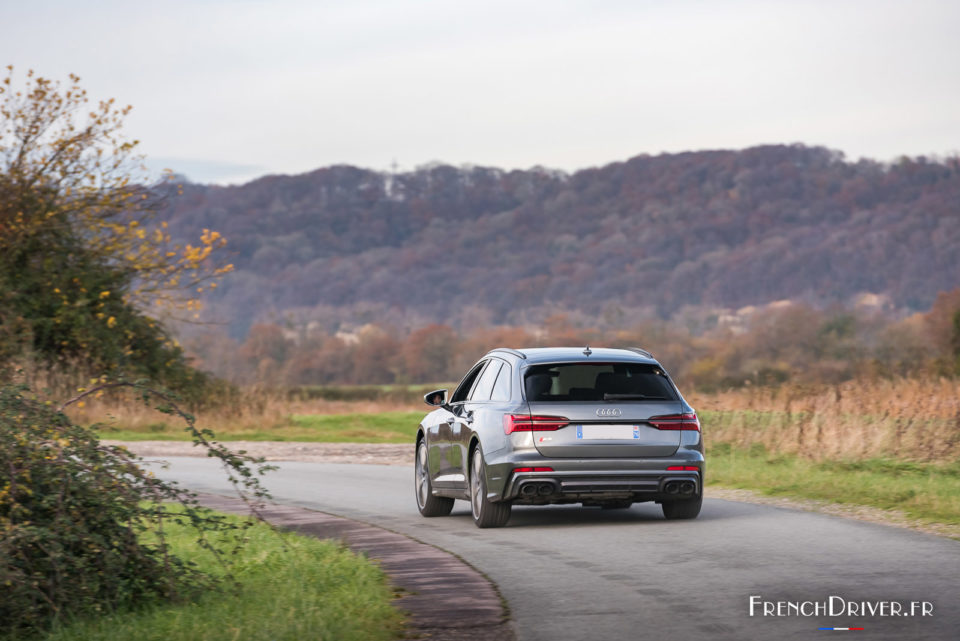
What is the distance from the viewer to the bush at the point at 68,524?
791 cm

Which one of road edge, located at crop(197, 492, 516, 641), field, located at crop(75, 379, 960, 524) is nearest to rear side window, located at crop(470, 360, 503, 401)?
road edge, located at crop(197, 492, 516, 641)

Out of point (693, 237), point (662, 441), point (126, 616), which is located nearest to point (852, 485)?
point (662, 441)

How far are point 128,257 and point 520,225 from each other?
5256 inches

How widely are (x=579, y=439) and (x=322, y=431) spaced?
75.6 feet

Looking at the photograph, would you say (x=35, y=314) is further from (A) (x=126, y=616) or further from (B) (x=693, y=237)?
(B) (x=693, y=237)

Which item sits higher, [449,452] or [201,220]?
[201,220]

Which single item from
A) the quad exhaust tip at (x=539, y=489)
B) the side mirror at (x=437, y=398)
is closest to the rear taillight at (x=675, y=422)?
the quad exhaust tip at (x=539, y=489)

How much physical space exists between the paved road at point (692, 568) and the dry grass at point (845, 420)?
543 centimetres

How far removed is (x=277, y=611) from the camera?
8148mm

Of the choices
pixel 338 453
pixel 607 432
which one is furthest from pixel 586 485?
pixel 338 453

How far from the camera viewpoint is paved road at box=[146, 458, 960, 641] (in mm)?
7945

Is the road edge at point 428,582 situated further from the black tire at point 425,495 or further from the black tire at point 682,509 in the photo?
the black tire at point 682,509

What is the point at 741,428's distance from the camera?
23453 millimetres

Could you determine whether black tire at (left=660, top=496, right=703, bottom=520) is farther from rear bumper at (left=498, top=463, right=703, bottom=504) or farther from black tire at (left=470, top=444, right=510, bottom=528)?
black tire at (left=470, top=444, right=510, bottom=528)
